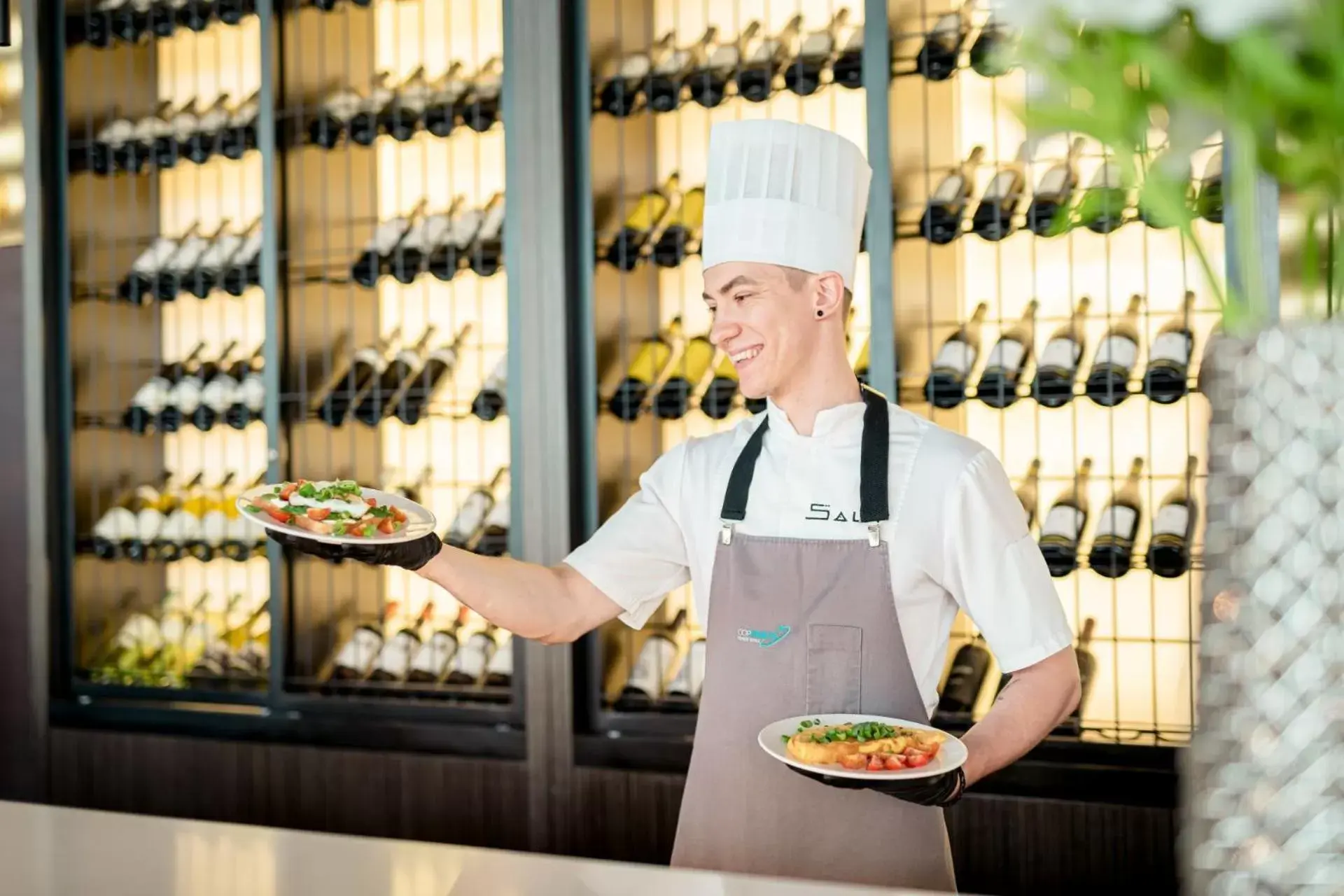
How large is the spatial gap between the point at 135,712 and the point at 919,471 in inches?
105

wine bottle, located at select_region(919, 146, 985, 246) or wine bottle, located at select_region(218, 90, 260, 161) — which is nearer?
wine bottle, located at select_region(919, 146, 985, 246)

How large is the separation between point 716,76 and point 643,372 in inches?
28.9

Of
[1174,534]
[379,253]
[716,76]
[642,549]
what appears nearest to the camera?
[642,549]

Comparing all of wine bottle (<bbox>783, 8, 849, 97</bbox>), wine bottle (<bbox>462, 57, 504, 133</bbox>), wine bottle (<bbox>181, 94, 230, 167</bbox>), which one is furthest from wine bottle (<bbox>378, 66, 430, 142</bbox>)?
wine bottle (<bbox>783, 8, 849, 97</bbox>)

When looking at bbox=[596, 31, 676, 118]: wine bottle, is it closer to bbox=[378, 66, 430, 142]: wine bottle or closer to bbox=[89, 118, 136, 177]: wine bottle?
bbox=[378, 66, 430, 142]: wine bottle

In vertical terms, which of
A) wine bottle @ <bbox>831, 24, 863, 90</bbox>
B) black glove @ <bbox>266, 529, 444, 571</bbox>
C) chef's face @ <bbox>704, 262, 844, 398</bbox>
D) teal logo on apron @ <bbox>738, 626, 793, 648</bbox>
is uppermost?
wine bottle @ <bbox>831, 24, 863, 90</bbox>

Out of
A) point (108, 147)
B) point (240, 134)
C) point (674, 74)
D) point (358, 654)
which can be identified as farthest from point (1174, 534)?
point (108, 147)

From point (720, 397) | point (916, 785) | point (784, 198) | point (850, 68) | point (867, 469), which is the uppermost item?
point (850, 68)

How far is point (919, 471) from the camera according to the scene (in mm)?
1781

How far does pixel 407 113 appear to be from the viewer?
3.29m

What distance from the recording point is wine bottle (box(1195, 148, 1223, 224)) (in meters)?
2.46

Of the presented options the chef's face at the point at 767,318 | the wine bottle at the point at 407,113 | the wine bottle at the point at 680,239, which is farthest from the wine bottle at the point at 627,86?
the chef's face at the point at 767,318

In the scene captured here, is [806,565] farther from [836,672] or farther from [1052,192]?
[1052,192]

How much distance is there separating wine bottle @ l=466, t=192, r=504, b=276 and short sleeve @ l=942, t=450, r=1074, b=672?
5.65ft
